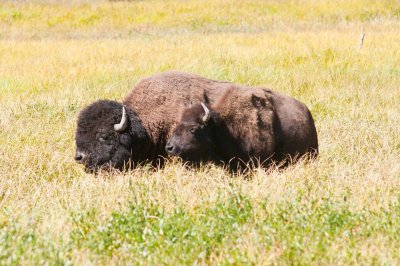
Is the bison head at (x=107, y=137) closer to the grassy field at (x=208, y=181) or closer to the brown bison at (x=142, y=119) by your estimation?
the brown bison at (x=142, y=119)

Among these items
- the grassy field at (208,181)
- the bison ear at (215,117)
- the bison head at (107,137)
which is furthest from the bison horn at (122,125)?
the bison ear at (215,117)

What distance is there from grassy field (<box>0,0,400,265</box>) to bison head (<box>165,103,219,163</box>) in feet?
0.70

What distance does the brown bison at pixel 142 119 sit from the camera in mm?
6594

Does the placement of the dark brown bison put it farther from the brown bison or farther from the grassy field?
the grassy field

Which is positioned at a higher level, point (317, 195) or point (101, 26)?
point (317, 195)

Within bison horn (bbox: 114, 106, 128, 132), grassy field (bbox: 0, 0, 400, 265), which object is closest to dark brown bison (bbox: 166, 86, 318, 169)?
grassy field (bbox: 0, 0, 400, 265)

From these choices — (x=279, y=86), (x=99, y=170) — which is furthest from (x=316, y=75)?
(x=99, y=170)

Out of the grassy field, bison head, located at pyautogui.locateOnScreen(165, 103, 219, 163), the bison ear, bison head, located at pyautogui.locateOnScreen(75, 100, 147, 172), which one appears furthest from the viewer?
bison head, located at pyautogui.locateOnScreen(75, 100, 147, 172)

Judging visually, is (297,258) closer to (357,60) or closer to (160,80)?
(160,80)

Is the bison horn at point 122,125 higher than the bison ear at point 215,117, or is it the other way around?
the bison ear at point 215,117

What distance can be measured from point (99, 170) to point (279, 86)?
19.6 ft

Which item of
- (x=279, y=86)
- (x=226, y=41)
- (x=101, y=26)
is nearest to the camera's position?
(x=279, y=86)

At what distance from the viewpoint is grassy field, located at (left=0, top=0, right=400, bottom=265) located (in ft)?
12.6

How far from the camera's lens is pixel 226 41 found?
18516mm
